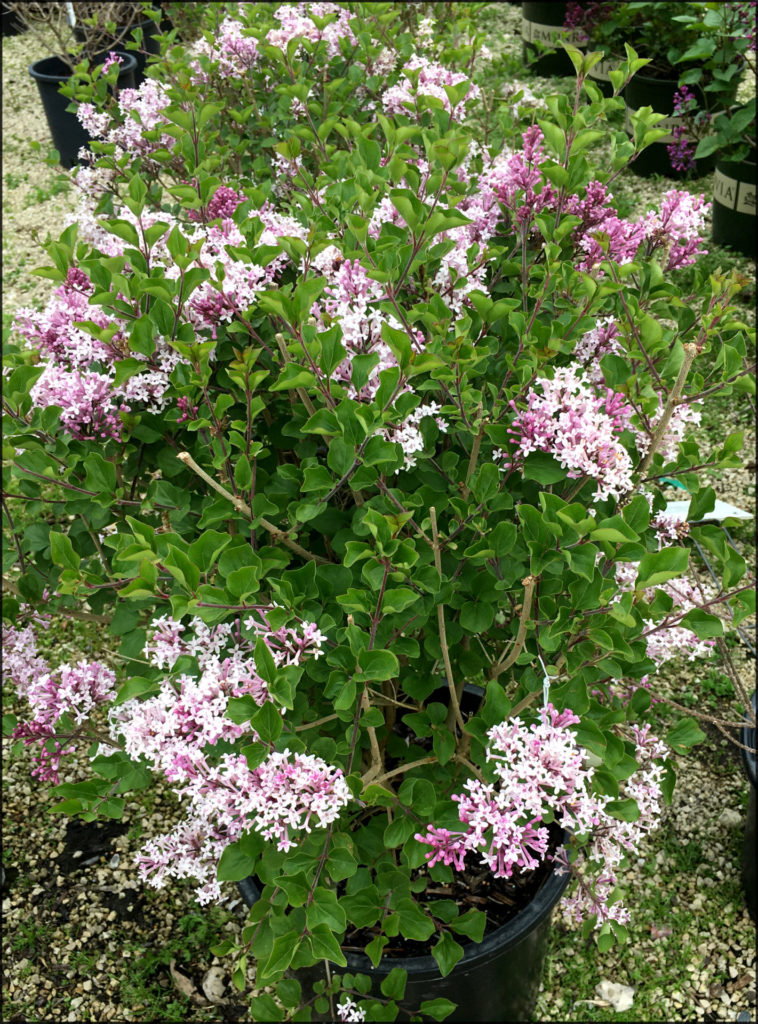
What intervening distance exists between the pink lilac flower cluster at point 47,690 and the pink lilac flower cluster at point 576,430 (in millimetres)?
862

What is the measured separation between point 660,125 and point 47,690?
5.35 meters

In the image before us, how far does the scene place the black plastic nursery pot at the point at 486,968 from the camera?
1685 mm

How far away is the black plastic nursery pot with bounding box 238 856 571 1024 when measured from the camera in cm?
168

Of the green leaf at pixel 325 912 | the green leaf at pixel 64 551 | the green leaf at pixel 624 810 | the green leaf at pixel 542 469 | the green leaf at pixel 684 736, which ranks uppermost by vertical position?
the green leaf at pixel 542 469

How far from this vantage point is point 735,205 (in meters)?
4.73

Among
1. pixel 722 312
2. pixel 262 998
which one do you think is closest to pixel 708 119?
pixel 722 312

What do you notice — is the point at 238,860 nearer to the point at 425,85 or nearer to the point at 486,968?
the point at 486,968

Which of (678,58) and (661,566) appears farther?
(678,58)

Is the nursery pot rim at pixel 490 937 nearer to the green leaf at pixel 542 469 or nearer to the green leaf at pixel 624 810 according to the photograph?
the green leaf at pixel 624 810

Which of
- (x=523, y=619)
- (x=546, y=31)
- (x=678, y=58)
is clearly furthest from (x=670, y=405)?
(x=546, y=31)

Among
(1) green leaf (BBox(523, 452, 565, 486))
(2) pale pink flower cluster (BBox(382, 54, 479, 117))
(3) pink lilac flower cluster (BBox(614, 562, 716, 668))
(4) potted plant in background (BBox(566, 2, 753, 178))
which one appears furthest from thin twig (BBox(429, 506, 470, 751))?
(4) potted plant in background (BBox(566, 2, 753, 178))

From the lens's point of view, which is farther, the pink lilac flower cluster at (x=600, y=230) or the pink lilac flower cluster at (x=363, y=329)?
the pink lilac flower cluster at (x=600, y=230)

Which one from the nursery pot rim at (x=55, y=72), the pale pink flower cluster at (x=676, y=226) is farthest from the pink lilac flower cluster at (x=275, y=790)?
the nursery pot rim at (x=55, y=72)

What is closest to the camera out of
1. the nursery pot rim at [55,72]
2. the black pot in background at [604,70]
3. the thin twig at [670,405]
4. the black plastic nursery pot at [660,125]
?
the thin twig at [670,405]
